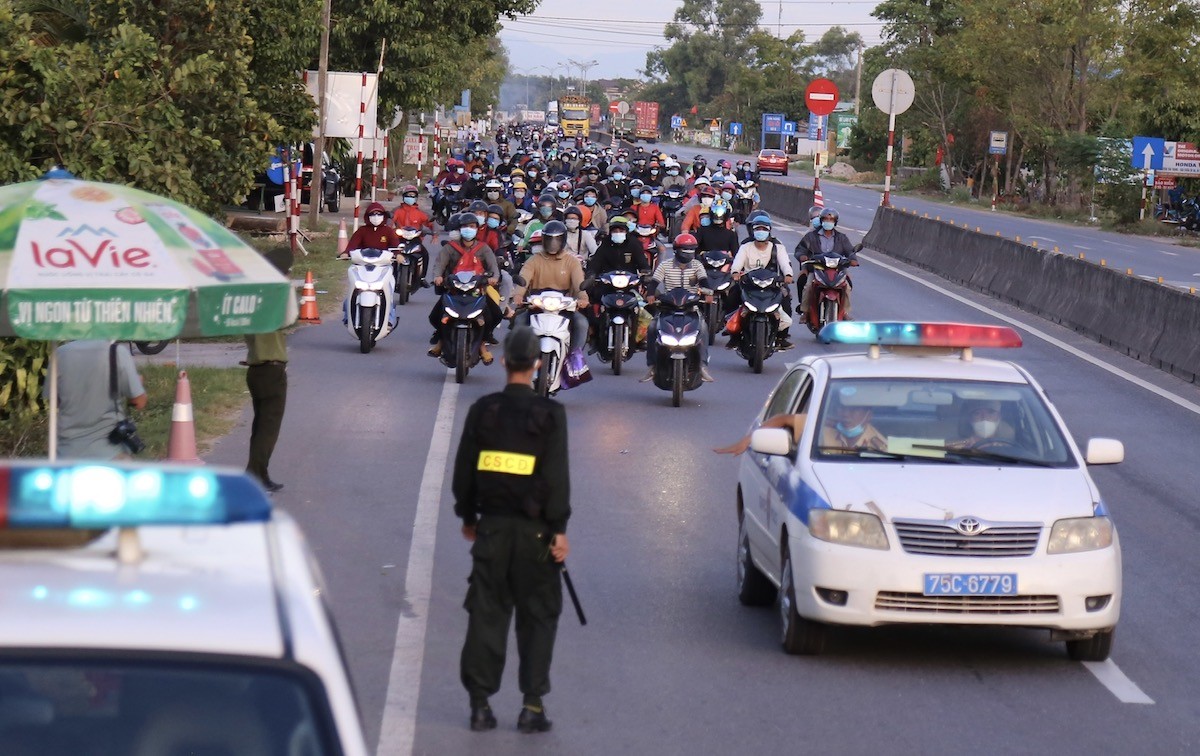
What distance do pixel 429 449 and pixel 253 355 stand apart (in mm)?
2512

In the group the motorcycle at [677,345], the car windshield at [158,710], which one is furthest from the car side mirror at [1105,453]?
the motorcycle at [677,345]

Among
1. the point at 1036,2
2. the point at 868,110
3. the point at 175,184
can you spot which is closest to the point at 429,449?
the point at 175,184

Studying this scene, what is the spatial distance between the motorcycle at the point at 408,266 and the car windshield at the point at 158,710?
23304 mm

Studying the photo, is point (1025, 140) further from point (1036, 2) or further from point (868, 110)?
point (868, 110)

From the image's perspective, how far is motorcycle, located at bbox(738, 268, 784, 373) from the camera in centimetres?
2003

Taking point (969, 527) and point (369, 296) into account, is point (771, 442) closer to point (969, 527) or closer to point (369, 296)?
point (969, 527)

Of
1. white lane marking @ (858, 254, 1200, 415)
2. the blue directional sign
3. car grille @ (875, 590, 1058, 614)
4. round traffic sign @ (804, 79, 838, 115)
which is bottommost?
white lane marking @ (858, 254, 1200, 415)

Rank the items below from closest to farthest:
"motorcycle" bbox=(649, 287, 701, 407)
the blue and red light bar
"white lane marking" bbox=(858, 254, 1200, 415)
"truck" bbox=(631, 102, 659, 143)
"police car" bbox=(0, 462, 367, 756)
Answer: "police car" bbox=(0, 462, 367, 756) < the blue and red light bar < "motorcycle" bbox=(649, 287, 701, 407) < "white lane marking" bbox=(858, 254, 1200, 415) < "truck" bbox=(631, 102, 659, 143)

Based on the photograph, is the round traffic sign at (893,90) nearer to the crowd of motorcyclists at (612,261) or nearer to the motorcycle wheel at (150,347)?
the crowd of motorcyclists at (612,261)

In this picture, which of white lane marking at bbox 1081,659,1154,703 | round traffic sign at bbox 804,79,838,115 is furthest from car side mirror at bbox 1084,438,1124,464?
round traffic sign at bbox 804,79,838,115

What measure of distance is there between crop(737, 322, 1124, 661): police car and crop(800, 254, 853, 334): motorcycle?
1266cm

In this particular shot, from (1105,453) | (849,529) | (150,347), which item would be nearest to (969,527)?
(849,529)

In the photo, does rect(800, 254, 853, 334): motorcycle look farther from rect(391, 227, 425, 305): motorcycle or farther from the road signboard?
A: the road signboard

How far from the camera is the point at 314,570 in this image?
3.56 meters
